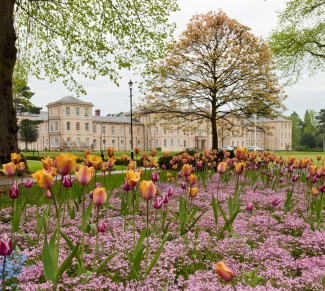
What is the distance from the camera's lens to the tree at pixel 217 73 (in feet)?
73.1

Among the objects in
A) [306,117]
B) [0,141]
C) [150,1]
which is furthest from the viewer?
[306,117]

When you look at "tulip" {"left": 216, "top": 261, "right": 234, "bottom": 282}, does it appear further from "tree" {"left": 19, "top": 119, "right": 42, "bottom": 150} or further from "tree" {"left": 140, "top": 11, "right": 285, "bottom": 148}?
"tree" {"left": 19, "top": 119, "right": 42, "bottom": 150}

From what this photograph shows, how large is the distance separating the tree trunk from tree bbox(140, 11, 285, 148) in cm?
1112

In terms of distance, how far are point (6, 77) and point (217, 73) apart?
1476cm

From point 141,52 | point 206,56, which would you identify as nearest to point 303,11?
point 206,56

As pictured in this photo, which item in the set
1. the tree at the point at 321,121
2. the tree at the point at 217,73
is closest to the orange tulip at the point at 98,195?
the tree at the point at 217,73

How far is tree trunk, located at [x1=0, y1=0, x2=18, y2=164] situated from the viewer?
1166cm

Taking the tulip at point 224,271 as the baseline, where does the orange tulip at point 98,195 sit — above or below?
above

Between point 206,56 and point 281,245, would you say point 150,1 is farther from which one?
point 281,245

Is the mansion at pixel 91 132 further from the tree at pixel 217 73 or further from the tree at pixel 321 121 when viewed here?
the tree at pixel 217 73

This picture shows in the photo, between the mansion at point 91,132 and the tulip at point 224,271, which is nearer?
the tulip at point 224,271

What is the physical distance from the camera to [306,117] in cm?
11050

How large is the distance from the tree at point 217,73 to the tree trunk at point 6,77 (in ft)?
36.5

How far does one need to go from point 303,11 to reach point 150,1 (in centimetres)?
1362
